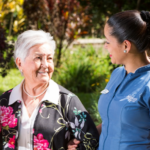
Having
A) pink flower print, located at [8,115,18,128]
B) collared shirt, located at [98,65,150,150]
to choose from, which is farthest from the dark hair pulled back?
pink flower print, located at [8,115,18,128]

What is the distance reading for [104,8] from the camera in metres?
5.36

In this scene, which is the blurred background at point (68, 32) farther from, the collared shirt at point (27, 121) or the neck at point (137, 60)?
the neck at point (137, 60)

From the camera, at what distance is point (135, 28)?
4.97 ft

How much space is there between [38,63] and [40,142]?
2.07ft

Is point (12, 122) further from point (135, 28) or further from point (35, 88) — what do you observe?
point (135, 28)

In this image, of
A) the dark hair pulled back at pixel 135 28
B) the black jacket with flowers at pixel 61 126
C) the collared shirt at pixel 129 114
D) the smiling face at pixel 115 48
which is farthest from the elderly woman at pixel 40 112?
the dark hair pulled back at pixel 135 28

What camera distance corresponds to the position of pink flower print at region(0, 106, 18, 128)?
2049 millimetres

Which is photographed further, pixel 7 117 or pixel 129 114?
pixel 7 117

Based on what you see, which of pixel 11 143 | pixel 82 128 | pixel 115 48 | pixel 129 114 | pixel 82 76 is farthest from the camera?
pixel 82 76

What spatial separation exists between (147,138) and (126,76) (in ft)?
1.35

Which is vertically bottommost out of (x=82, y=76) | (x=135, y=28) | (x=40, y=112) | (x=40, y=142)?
(x=82, y=76)

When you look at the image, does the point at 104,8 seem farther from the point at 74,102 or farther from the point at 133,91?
the point at 133,91

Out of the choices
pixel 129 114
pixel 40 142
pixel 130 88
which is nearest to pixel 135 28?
pixel 130 88

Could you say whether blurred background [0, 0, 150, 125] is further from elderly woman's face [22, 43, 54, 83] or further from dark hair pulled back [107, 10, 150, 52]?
dark hair pulled back [107, 10, 150, 52]
